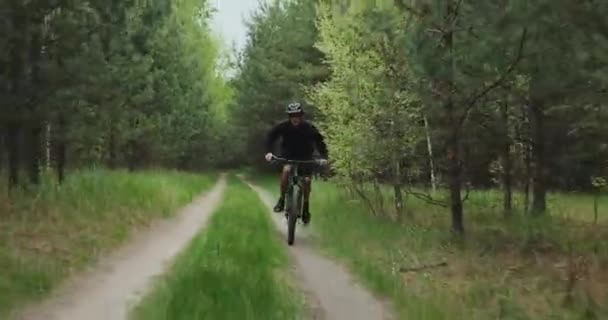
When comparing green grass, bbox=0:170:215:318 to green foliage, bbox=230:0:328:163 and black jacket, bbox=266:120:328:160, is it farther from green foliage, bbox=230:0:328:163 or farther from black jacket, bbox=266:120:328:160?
green foliage, bbox=230:0:328:163

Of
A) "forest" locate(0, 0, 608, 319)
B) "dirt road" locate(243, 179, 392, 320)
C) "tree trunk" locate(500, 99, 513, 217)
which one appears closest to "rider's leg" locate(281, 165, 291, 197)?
"dirt road" locate(243, 179, 392, 320)

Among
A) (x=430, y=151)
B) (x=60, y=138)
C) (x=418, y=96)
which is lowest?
(x=430, y=151)

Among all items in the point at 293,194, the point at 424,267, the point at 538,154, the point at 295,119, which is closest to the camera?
the point at 424,267

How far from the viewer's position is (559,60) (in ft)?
26.9

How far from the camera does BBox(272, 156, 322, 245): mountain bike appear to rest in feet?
34.9

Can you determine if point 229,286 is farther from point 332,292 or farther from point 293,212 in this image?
point 293,212

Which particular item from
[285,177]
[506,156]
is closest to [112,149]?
[506,156]

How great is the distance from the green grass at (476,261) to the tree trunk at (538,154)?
73 cm

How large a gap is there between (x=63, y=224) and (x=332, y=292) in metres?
5.22

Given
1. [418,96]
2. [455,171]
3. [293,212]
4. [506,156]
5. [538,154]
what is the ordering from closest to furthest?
[455,171], [418,96], [293,212], [538,154], [506,156]

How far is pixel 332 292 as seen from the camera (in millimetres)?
7297

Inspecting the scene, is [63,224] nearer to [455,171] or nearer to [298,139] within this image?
[298,139]

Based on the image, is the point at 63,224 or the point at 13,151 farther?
the point at 13,151

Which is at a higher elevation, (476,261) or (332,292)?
(476,261)
